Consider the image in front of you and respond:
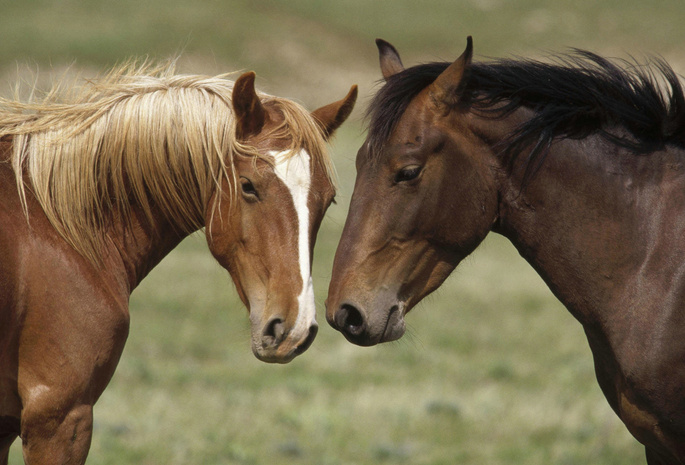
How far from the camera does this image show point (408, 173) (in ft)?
11.1

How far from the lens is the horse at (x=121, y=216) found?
10.6 ft

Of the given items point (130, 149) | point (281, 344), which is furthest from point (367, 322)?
point (130, 149)

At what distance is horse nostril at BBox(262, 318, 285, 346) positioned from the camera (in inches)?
133

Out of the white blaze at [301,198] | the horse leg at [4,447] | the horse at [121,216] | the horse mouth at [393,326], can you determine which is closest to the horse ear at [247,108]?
the horse at [121,216]

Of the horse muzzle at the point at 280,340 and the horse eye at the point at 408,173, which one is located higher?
the horse eye at the point at 408,173

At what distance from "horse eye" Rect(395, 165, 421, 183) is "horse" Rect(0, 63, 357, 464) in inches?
15.9

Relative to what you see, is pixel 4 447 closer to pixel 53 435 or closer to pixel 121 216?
pixel 53 435

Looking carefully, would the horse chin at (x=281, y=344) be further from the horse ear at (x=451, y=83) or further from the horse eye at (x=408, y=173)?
the horse ear at (x=451, y=83)

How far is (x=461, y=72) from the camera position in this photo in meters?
3.32

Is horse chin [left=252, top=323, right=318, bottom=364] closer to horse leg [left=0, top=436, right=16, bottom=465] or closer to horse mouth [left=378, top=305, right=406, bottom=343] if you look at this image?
horse mouth [left=378, top=305, right=406, bottom=343]

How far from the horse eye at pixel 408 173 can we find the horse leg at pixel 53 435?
168cm

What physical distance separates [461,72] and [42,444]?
2358 mm

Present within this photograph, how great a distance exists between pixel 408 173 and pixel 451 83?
1.42 ft

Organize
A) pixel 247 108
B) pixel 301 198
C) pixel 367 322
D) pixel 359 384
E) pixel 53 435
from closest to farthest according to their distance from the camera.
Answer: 1. pixel 53 435
2. pixel 367 322
3. pixel 301 198
4. pixel 247 108
5. pixel 359 384
